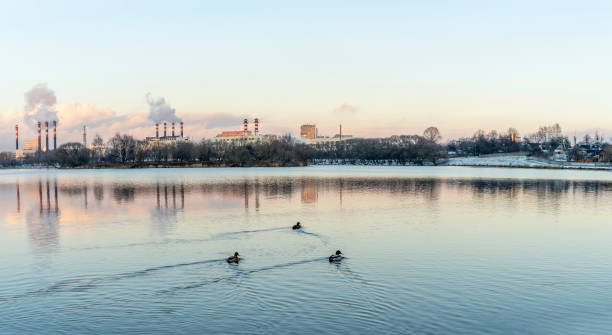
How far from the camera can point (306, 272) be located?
43.7ft

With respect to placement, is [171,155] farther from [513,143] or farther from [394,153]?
[513,143]

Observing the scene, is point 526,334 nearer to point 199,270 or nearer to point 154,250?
point 199,270

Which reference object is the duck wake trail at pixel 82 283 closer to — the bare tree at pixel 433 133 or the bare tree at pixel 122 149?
the bare tree at pixel 122 149

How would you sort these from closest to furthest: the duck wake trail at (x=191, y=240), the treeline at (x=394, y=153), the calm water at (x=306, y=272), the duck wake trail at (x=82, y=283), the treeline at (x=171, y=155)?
the calm water at (x=306, y=272)
the duck wake trail at (x=82, y=283)
the duck wake trail at (x=191, y=240)
the treeline at (x=171, y=155)
the treeline at (x=394, y=153)

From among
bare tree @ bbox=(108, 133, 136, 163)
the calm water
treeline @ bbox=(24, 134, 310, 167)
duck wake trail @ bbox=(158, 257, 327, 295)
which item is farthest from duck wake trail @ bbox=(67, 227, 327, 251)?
bare tree @ bbox=(108, 133, 136, 163)

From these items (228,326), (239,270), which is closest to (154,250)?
(239,270)

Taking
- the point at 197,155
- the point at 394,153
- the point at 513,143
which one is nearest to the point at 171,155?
the point at 197,155

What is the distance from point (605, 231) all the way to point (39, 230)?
25676mm

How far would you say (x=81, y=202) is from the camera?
108 feet

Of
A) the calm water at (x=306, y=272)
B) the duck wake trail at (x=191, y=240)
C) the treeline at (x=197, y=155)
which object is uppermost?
the treeline at (x=197, y=155)

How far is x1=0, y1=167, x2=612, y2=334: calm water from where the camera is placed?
31.9 feet

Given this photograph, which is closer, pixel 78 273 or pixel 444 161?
pixel 78 273

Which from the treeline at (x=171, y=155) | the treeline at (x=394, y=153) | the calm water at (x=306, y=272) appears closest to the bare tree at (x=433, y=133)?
the treeline at (x=394, y=153)

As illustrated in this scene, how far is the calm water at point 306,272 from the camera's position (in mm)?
9711
